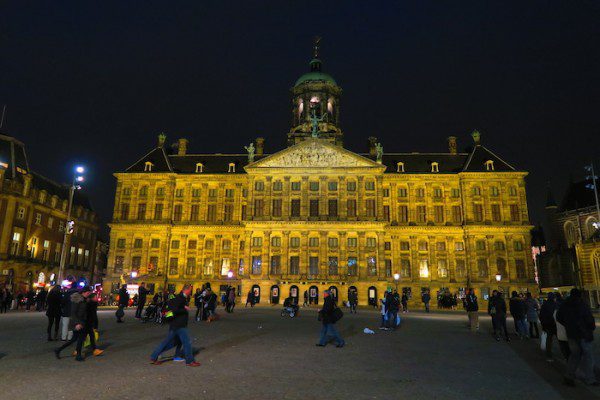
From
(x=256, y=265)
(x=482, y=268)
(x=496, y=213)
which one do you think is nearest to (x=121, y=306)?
(x=256, y=265)

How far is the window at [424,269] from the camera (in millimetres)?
58519

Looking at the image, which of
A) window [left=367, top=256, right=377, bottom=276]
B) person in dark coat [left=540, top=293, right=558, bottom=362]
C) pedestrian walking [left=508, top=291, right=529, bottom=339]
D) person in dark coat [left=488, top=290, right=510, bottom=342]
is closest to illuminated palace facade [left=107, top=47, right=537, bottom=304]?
window [left=367, top=256, right=377, bottom=276]

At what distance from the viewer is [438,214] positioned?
60.6 meters

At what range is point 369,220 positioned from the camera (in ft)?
179

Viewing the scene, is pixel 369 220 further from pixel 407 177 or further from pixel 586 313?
pixel 586 313

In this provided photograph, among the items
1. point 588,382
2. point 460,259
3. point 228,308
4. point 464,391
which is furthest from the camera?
point 460,259

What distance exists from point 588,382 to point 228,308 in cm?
2508

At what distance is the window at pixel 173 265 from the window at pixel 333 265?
2216 centimetres

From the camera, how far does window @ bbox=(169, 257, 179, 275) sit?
60.2m

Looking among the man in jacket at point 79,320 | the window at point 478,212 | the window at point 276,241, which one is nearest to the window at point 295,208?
the window at point 276,241

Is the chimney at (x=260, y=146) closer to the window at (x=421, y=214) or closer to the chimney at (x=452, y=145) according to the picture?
the window at (x=421, y=214)

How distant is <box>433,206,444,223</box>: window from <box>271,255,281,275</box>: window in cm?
2323

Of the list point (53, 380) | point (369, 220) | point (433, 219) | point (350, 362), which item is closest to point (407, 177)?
point (433, 219)

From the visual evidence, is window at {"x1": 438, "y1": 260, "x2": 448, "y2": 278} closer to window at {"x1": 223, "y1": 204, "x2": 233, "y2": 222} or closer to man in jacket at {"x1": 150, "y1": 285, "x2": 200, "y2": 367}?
window at {"x1": 223, "y1": 204, "x2": 233, "y2": 222}
